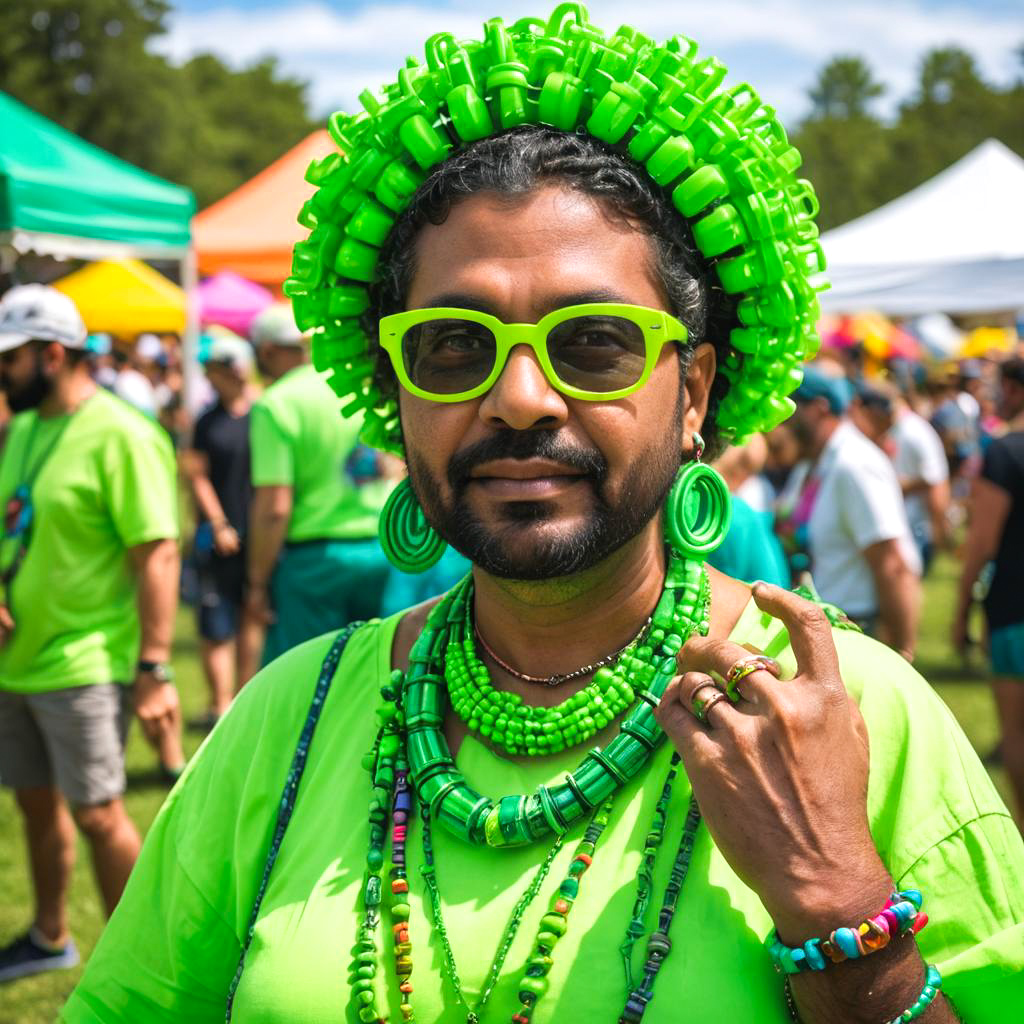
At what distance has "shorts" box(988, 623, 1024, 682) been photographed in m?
5.05

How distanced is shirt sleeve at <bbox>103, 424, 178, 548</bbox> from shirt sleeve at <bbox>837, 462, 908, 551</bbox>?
8.90ft

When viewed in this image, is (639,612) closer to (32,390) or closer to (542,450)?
(542,450)

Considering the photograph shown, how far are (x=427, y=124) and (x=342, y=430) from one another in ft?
12.5

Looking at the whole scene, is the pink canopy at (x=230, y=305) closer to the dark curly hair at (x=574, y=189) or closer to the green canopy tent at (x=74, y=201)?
the green canopy tent at (x=74, y=201)

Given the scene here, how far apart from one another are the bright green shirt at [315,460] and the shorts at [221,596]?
1.88 m

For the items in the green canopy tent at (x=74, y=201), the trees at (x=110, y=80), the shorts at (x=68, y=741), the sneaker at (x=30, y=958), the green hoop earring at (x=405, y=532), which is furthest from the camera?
the trees at (x=110, y=80)

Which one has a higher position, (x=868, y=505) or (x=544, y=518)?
(x=868, y=505)

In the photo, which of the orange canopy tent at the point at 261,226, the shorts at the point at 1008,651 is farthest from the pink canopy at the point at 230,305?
the shorts at the point at 1008,651

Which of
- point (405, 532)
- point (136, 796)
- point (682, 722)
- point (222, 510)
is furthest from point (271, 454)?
point (682, 722)

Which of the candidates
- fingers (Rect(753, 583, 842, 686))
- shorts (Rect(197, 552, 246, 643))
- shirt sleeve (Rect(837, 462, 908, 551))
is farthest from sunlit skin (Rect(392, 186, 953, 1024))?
shorts (Rect(197, 552, 246, 643))

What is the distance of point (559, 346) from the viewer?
165 cm

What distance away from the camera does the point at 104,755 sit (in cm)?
431

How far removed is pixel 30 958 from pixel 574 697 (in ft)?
11.7

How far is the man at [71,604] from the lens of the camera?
431cm
